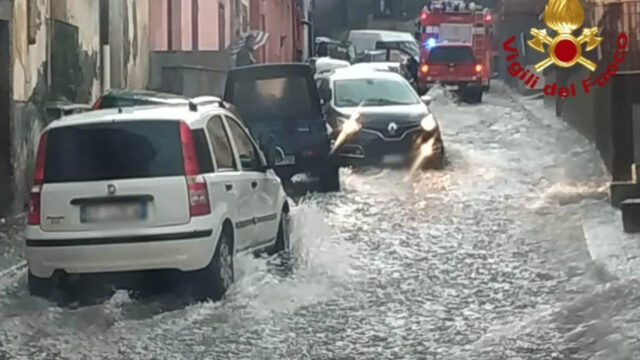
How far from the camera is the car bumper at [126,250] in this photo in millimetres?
9453

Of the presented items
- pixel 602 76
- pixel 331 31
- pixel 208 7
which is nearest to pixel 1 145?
pixel 602 76

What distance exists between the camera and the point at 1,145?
1514 centimetres

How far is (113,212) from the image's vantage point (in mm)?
9508

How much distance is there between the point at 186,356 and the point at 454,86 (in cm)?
3419

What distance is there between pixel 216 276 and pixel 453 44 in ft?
109

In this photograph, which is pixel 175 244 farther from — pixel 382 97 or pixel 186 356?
pixel 382 97

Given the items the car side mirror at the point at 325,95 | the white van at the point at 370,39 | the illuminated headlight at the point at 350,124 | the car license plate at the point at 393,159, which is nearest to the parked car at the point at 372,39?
the white van at the point at 370,39

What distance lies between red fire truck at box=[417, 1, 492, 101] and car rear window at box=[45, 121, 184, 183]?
31919mm

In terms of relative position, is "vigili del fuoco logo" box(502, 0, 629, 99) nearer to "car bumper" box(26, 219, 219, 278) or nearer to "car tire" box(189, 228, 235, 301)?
"car tire" box(189, 228, 235, 301)

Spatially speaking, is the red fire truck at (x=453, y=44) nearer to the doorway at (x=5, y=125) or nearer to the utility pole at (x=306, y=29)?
the utility pole at (x=306, y=29)

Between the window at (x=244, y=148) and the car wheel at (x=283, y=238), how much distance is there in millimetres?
901

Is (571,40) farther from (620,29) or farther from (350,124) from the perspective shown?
(350,124)

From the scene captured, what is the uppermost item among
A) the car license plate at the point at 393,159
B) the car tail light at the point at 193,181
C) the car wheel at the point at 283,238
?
the car tail light at the point at 193,181

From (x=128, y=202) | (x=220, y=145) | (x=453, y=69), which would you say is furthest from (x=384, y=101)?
(x=453, y=69)
